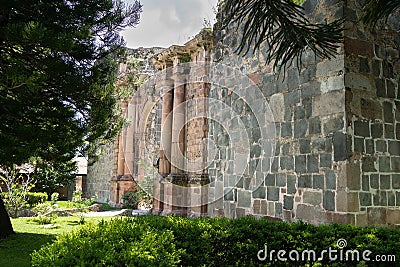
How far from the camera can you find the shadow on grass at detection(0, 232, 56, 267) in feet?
16.7

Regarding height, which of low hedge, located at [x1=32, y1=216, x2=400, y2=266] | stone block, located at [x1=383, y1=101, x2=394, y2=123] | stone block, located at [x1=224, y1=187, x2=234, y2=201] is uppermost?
stone block, located at [x1=383, y1=101, x2=394, y2=123]

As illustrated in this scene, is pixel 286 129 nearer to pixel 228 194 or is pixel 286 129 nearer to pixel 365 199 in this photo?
pixel 365 199

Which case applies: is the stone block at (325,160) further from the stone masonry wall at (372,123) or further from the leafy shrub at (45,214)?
the leafy shrub at (45,214)

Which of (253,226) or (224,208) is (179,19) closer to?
(224,208)

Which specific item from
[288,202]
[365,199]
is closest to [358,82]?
[365,199]

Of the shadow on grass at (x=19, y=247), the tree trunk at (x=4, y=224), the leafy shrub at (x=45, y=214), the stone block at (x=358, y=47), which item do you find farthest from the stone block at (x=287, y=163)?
→ the leafy shrub at (x=45, y=214)

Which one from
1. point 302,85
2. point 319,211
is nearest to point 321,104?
point 302,85

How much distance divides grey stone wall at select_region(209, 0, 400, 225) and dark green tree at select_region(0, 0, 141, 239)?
9.26 ft

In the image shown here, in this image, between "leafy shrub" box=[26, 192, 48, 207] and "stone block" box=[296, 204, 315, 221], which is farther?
"leafy shrub" box=[26, 192, 48, 207]

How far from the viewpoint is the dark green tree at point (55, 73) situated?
480cm

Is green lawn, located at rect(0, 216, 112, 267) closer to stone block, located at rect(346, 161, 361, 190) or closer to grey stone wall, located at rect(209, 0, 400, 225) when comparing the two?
grey stone wall, located at rect(209, 0, 400, 225)

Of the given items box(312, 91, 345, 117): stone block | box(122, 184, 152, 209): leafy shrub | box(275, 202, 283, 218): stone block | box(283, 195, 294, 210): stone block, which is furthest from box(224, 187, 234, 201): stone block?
box(122, 184, 152, 209): leafy shrub

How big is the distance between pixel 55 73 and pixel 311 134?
143 inches

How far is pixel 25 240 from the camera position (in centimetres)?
649
